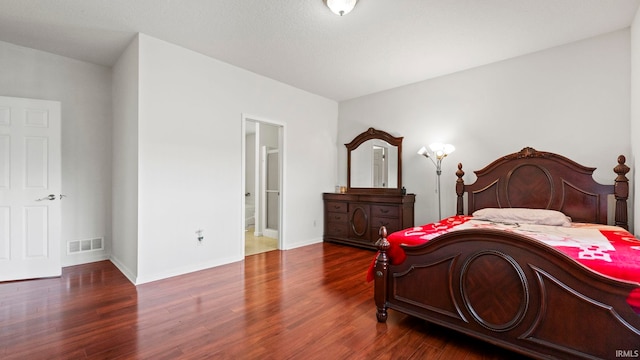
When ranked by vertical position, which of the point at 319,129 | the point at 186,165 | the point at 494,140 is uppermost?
the point at 319,129

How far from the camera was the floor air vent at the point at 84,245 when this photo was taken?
3.79m

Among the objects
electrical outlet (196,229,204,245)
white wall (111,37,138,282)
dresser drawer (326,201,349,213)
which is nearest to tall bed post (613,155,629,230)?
dresser drawer (326,201,349,213)

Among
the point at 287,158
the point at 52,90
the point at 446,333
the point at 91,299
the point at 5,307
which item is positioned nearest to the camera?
the point at 446,333

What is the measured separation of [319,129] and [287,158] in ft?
3.18

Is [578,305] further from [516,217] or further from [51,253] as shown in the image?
[51,253]

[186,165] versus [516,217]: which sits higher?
[186,165]

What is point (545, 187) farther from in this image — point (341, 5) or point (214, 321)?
point (214, 321)

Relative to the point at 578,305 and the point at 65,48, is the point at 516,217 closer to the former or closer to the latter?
the point at 578,305

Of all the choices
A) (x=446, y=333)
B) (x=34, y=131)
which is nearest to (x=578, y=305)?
(x=446, y=333)

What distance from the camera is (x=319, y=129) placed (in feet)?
17.6

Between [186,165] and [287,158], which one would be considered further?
[287,158]

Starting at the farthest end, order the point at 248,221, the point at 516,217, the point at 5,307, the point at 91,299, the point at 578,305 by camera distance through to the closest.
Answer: the point at 248,221, the point at 516,217, the point at 91,299, the point at 5,307, the point at 578,305

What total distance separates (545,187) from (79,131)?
5866mm

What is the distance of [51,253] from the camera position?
11.0ft
